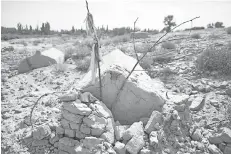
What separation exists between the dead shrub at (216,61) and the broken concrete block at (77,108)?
12.9ft

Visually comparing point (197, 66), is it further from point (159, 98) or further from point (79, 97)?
point (79, 97)

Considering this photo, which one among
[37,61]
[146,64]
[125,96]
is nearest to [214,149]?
[125,96]

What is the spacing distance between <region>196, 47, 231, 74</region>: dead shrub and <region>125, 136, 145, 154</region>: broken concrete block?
3513mm

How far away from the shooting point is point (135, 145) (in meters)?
2.52

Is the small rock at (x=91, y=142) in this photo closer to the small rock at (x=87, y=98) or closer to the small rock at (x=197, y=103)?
the small rock at (x=87, y=98)

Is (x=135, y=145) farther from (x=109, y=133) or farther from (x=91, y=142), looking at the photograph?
(x=91, y=142)

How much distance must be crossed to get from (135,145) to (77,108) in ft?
3.45

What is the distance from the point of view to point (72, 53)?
8297mm

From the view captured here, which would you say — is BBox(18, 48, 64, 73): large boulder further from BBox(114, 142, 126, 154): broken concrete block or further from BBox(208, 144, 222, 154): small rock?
BBox(208, 144, 222, 154): small rock

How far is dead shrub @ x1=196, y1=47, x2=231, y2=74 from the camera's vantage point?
15.5 feet

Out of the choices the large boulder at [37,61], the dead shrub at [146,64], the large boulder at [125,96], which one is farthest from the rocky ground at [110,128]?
the large boulder at [37,61]

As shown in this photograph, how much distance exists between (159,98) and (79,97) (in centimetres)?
145

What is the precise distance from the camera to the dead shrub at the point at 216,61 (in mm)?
4732

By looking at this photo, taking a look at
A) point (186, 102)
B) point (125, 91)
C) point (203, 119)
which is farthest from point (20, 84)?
point (203, 119)
